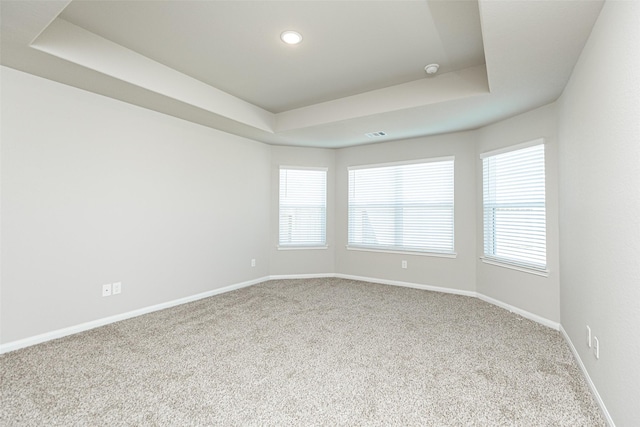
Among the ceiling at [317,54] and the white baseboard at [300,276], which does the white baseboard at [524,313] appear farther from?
the white baseboard at [300,276]

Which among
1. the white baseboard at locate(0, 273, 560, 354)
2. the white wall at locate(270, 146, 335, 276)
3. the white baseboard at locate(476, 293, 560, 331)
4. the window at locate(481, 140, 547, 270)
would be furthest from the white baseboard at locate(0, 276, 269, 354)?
the window at locate(481, 140, 547, 270)

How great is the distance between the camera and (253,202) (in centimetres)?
510

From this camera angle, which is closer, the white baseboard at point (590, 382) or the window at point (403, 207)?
the white baseboard at point (590, 382)

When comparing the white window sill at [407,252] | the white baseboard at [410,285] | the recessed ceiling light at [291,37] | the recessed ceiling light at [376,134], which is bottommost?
the white baseboard at [410,285]

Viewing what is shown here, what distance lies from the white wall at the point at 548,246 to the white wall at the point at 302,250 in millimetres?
2530

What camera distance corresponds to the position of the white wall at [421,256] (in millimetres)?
4504

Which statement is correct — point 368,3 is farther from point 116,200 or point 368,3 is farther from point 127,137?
point 116,200

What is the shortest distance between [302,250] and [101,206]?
124 inches

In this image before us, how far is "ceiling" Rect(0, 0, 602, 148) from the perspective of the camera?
210 centimetres

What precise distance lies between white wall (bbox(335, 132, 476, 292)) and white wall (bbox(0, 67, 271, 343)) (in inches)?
76.1

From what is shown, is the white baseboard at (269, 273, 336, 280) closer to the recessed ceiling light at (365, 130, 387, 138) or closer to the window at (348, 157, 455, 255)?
the window at (348, 157, 455, 255)

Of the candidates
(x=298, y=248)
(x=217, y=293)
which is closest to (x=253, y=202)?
(x=298, y=248)

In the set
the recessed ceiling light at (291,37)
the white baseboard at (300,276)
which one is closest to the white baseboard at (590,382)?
the recessed ceiling light at (291,37)

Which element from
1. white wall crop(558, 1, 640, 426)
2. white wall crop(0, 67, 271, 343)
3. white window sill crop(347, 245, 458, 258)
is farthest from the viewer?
white window sill crop(347, 245, 458, 258)
